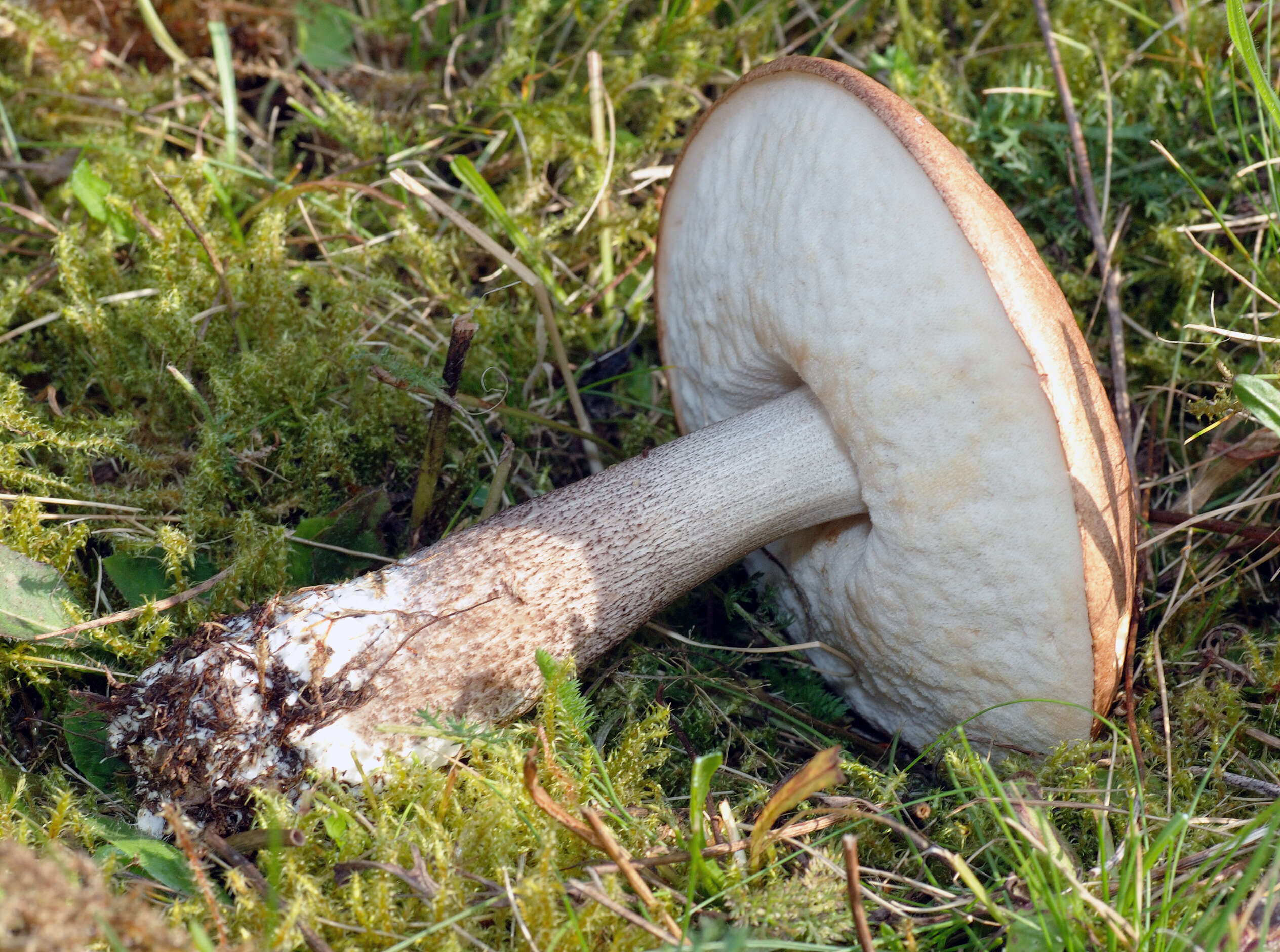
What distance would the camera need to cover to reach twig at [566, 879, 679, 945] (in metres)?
1.08

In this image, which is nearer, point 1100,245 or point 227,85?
point 1100,245

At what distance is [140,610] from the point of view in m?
1.55

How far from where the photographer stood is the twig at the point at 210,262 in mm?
1905

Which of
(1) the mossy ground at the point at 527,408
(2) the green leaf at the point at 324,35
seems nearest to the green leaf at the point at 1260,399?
(1) the mossy ground at the point at 527,408

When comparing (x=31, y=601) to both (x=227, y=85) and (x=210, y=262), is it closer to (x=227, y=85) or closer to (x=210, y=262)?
(x=210, y=262)

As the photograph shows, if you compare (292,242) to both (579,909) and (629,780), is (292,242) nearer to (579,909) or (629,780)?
(629,780)

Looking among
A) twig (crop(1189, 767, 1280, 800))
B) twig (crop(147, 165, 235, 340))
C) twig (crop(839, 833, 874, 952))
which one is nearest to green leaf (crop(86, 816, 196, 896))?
twig (crop(839, 833, 874, 952))

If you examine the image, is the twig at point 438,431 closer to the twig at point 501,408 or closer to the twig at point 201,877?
the twig at point 501,408

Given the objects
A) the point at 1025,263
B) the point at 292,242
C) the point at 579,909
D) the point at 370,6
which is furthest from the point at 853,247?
the point at 370,6

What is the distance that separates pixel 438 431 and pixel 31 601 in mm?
727

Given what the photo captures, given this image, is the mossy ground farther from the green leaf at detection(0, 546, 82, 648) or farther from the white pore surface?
the white pore surface

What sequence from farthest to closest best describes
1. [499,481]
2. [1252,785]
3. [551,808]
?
[499,481] < [1252,785] < [551,808]

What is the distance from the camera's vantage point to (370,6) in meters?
2.61

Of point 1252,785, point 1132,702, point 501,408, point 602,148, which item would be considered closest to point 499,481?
point 501,408
